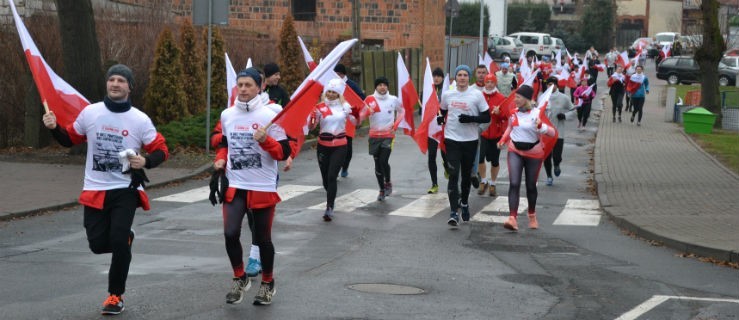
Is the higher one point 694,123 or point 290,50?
point 290,50

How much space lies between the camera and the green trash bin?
29969mm

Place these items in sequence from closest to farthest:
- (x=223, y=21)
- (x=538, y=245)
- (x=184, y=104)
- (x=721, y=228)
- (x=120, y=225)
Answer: (x=120, y=225) → (x=538, y=245) → (x=721, y=228) → (x=223, y=21) → (x=184, y=104)

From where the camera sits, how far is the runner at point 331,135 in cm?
1345

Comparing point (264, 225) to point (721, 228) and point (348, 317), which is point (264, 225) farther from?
point (721, 228)

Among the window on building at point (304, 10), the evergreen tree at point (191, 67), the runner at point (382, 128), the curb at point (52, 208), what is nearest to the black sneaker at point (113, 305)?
the curb at point (52, 208)

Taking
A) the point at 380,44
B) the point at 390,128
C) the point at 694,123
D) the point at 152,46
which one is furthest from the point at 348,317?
the point at 380,44

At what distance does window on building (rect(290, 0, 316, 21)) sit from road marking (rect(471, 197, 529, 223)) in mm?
29236

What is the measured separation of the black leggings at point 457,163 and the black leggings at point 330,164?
1334 millimetres

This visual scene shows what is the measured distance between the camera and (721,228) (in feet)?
42.2

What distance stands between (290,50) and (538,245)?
17.4 meters

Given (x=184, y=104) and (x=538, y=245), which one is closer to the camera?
(x=538, y=245)

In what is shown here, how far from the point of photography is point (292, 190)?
16.4m

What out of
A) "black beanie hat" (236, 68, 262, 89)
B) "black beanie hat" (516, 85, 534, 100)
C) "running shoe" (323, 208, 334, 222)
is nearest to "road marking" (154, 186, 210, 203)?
"running shoe" (323, 208, 334, 222)

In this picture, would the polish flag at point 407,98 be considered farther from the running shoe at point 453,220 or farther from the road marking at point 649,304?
the road marking at point 649,304
